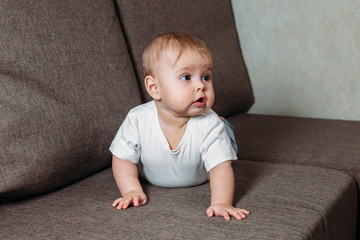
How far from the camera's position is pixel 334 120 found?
1911mm

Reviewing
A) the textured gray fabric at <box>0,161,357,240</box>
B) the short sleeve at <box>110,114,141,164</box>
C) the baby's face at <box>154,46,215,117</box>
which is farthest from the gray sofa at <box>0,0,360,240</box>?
the baby's face at <box>154,46,215,117</box>

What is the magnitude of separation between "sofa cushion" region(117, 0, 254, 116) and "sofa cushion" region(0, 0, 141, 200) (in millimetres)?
149

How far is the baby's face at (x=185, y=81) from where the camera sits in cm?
106

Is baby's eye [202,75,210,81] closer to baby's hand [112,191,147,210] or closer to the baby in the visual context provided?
the baby

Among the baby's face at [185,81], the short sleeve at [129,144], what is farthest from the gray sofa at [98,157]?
the baby's face at [185,81]

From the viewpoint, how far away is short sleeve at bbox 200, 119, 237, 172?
3.61 feet

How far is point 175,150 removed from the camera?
3.71 feet

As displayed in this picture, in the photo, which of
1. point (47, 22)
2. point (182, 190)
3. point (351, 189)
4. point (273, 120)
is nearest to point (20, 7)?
point (47, 22)

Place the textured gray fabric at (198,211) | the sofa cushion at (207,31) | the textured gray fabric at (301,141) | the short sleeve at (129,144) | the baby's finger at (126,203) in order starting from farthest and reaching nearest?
the sofa cushion at (207,31) → the textured gray fabric at (301,141) → the short sleeve at (129,144) → the baby's finger at (126,203) → the textured gray fabric at (198,211)

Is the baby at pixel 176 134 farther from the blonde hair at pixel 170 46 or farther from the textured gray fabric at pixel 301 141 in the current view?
the textured gray fabric at pixel 301 141

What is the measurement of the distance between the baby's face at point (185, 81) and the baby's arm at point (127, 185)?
0.72 feet

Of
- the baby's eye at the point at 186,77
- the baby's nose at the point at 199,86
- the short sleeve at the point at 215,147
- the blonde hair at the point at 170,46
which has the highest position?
the blonde hair at the point at 170,46

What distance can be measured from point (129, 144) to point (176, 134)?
0.45 feet

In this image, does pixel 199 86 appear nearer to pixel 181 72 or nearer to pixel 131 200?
pixel 181 72
